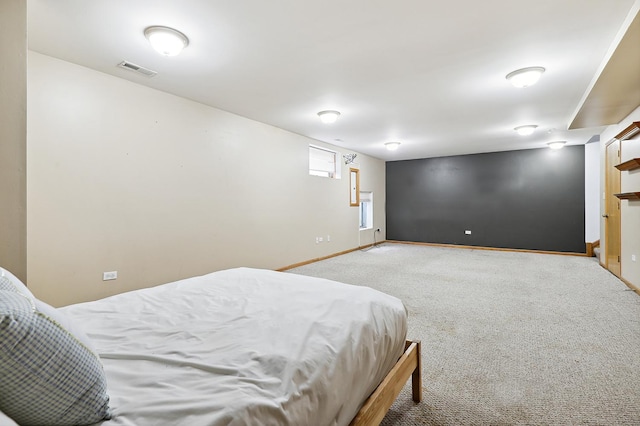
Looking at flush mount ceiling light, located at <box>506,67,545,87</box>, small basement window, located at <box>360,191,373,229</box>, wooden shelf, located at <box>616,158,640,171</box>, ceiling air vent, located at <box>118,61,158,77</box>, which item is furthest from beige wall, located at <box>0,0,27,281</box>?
small basement window, located at <box>360,191,373,229</box>

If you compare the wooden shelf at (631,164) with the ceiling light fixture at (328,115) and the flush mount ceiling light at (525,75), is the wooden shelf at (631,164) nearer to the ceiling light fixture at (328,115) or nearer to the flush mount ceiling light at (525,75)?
the flush mount ceiling light at (525,75)

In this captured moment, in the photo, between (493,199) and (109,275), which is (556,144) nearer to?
(493,199)

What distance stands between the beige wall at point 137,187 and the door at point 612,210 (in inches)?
217

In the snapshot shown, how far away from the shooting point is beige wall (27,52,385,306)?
3039mm

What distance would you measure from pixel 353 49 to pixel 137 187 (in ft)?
9.44

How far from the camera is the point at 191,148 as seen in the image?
4.29m

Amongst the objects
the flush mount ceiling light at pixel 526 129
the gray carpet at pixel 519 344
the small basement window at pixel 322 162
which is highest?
the flush mount ceiling light at pixel 526 129

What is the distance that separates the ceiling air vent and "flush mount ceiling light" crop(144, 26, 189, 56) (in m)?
0.71

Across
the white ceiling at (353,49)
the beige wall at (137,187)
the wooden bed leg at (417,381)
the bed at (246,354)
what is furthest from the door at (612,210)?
the beige wall at (137,187)

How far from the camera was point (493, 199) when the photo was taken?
26.8 feet

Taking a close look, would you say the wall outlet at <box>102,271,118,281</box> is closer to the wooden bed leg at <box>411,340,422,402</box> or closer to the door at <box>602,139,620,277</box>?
the wooden bed leg at <box>411,340,422,402</box>

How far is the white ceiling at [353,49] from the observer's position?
7.55 ft

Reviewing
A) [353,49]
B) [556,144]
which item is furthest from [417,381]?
[556,144]

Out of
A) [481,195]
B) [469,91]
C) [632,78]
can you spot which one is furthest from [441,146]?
[632,78]
